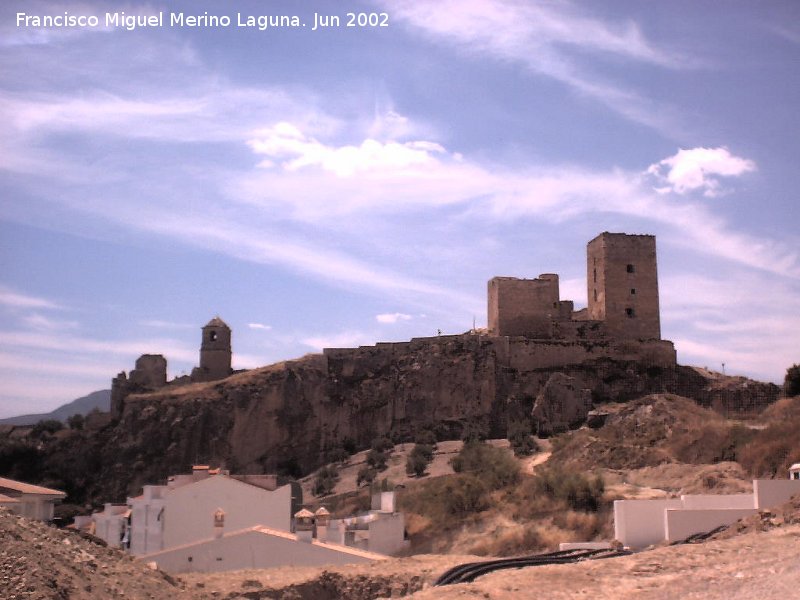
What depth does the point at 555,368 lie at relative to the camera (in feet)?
131

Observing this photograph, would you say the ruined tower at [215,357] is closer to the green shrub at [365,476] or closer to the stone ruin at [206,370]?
the stone ruin at [206,370]

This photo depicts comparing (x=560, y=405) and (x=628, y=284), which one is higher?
(x=628, y=284)

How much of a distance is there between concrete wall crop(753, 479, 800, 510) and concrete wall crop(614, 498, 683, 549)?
179 cm

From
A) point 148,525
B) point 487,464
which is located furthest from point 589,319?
point 148,525

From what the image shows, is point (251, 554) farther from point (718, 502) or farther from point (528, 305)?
point (528, 305)

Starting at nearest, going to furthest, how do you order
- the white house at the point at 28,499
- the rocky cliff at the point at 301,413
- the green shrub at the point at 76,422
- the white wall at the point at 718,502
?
the white wall at the point at 718,502
the white house at the point at 28,499
the rocky cliff at the point at 301,413
the green shrub at the point at 76,422

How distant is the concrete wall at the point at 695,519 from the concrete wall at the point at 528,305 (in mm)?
21582

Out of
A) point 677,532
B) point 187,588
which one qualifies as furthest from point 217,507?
point 677,532

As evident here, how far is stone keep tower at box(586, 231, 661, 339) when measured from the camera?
4000 cm

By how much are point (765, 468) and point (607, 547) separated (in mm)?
7000

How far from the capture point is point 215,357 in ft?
152

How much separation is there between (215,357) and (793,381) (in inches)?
1038

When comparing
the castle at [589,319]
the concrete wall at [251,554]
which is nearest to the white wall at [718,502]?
the concrete wall at [251,554]

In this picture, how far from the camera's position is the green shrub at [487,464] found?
29.5 m
